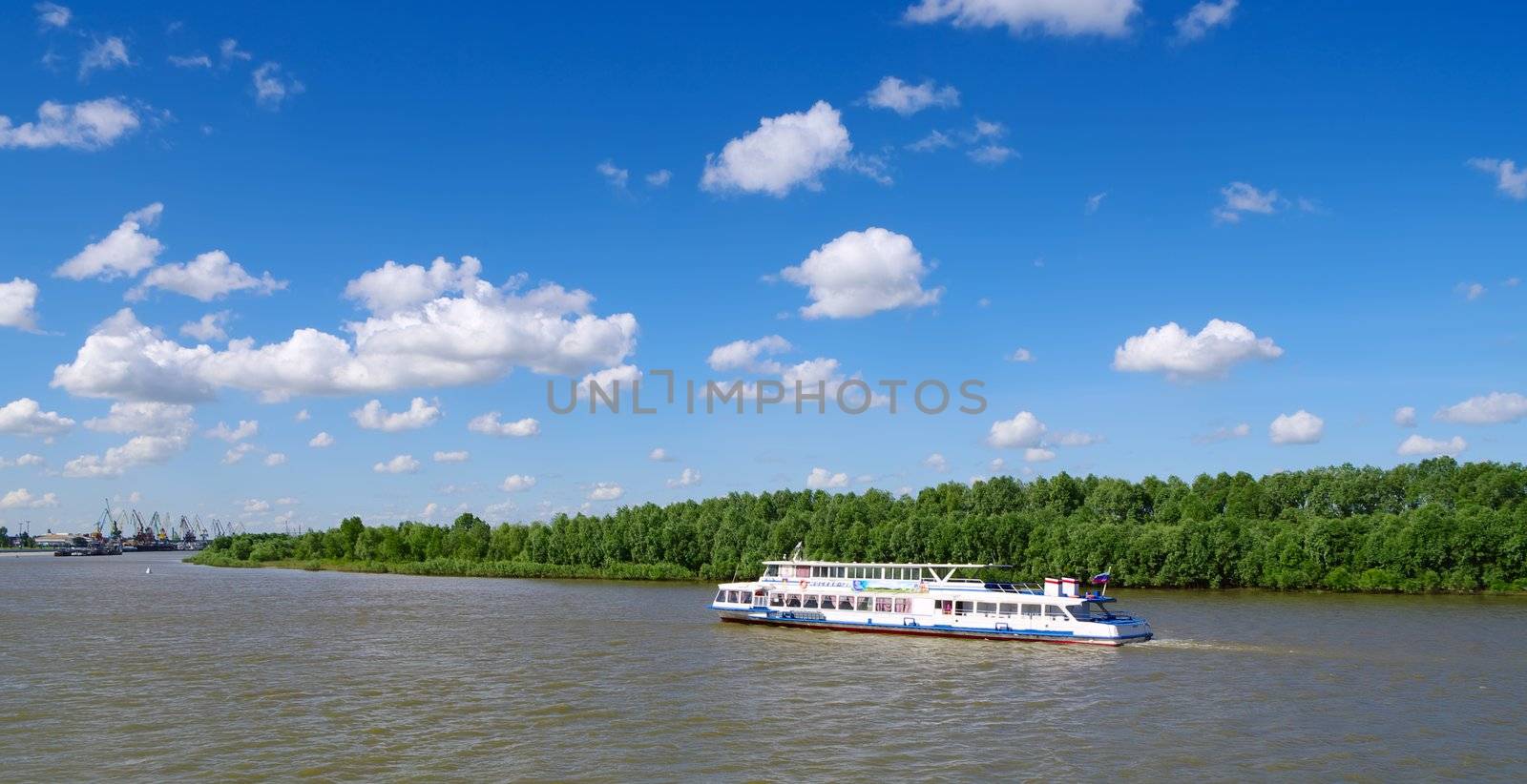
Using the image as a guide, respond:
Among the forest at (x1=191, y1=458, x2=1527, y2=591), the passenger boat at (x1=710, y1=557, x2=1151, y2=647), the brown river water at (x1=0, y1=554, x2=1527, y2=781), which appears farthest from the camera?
the forest at (x1=191, y1=458, x2=1527, y2=591)

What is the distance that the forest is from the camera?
129 meters

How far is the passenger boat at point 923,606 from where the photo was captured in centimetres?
7788

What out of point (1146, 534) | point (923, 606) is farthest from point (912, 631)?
point (1146, 534)

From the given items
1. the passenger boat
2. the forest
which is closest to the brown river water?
the passenger boat

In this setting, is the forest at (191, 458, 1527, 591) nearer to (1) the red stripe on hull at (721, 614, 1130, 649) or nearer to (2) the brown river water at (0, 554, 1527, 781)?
(2) the brown river water at (0, 554, 1527, 781)

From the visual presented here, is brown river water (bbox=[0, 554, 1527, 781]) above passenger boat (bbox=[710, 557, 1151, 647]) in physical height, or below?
below

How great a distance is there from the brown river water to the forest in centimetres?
3822

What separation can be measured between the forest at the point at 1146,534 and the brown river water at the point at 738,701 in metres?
38.2

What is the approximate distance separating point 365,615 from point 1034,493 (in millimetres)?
125839

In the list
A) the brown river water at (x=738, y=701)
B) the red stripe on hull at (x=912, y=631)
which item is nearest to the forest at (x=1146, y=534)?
the brown river water at (x=738, y=701)

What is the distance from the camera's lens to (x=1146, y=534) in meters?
142

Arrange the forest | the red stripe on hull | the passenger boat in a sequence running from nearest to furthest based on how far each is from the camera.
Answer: the red stripe on hull, the passenger boat, the forest

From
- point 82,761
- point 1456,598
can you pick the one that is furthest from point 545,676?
point 1456,598

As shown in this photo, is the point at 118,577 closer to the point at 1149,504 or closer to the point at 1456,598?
the point at 1149,504
